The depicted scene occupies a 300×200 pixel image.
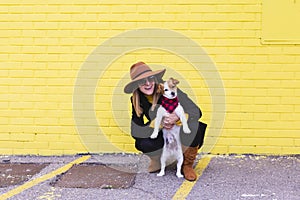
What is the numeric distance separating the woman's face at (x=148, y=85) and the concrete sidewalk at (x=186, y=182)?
920 millimetres

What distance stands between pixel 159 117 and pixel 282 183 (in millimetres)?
1422

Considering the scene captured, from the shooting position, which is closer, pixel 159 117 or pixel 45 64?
pixel 159 117

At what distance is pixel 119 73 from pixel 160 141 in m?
1.48

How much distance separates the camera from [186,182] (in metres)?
4.57

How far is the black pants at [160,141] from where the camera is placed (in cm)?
468

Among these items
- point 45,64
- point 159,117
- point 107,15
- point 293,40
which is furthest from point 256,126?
point 45,64

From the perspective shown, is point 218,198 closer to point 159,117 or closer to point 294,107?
point 159,117

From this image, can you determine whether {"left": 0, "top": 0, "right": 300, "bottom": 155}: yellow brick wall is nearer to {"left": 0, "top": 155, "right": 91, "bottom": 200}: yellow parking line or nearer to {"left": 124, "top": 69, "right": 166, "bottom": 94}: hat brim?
{"left": 0, "top": 155, "right": 91, "bottom": 200}: yellow parking line

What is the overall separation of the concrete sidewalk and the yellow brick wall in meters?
0.28

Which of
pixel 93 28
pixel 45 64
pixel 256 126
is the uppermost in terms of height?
pixel 93 28

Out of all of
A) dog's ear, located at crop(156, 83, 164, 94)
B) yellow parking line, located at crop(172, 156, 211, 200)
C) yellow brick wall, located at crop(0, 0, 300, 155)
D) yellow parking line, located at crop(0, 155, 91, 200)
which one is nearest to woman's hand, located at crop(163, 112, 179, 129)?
dog's ear, located at crop(156, 83, 164, 94)

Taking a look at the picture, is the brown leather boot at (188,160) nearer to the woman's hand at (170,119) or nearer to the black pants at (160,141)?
the black pants at (160,141)

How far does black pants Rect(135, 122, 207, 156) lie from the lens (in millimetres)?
4676

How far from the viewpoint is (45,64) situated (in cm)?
588
